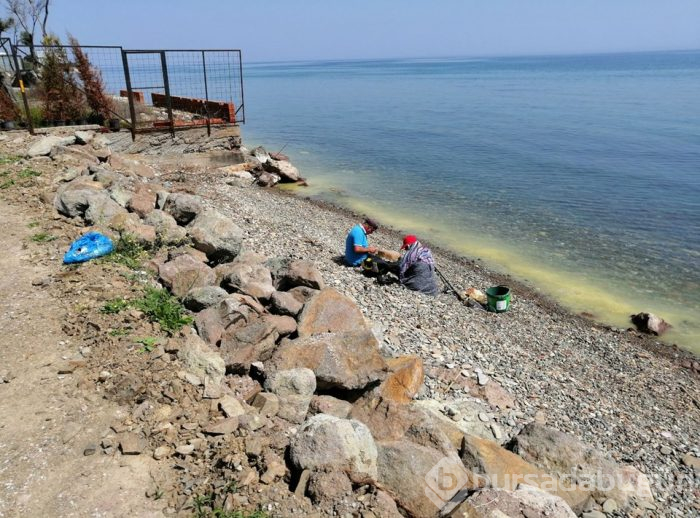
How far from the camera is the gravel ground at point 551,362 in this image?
7.44m

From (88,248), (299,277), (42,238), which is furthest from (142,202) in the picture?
(299,277)

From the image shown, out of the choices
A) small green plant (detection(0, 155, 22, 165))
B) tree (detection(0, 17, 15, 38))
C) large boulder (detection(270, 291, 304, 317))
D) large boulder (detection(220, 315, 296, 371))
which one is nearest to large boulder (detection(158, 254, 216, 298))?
large boulder (detection(270, 291, 304, 317))

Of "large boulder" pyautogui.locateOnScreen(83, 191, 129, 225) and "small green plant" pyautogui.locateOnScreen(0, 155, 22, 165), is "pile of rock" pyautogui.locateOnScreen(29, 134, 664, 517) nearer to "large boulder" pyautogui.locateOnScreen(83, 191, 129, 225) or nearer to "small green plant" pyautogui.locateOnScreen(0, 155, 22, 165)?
"large boulder" pyautogui.locateOnScreen(83, 191, 129, 225)

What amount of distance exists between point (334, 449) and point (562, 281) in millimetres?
12197

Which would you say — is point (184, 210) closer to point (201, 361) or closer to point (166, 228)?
point (166, 228)

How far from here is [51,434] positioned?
500cm

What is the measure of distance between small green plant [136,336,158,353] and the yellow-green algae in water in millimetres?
10734

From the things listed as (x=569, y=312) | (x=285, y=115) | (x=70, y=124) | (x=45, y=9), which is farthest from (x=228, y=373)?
(x=285, y=115)

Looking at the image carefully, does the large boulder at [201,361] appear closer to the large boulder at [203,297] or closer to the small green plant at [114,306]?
the large boulder at [203,297]

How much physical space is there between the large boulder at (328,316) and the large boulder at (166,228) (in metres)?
3.68

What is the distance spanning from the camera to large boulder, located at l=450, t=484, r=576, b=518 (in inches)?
176

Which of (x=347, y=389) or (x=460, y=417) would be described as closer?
(x=347, y=389)

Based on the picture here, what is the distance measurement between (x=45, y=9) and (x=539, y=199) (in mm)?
32964

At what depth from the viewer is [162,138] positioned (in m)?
19.5
